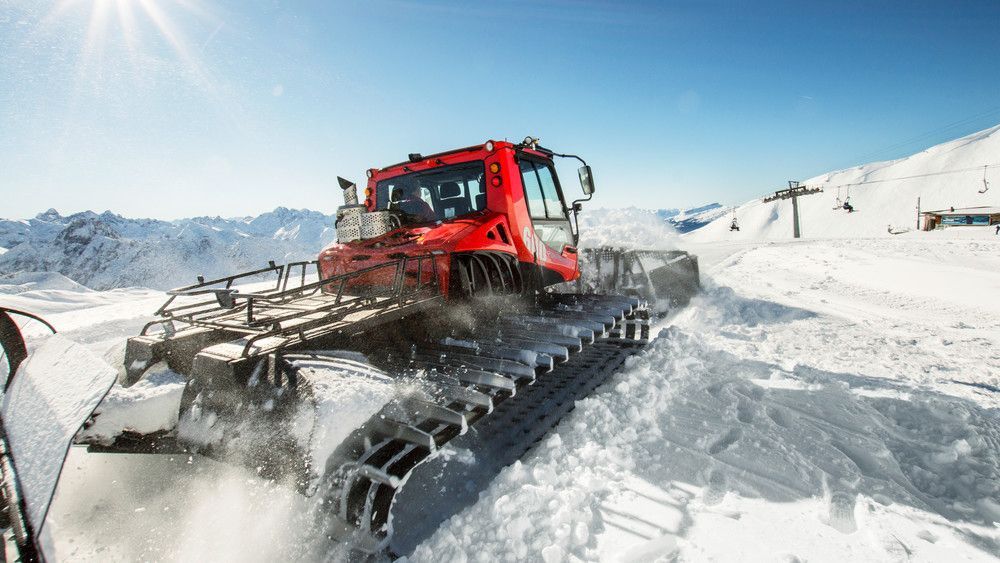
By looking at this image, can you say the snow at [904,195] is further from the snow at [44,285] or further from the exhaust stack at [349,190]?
the exhaust stack at [349,190]

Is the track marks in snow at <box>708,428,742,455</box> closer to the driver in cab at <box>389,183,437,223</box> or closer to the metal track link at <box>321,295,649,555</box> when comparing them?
the metal track link at <box>321,295,649,555</box>

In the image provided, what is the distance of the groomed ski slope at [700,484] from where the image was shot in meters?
2.32

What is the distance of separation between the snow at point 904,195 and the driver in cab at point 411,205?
70181mm

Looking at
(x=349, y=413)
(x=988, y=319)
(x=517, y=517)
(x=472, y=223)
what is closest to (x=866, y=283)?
(x=988, y=319)

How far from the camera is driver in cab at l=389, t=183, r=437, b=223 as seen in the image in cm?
482

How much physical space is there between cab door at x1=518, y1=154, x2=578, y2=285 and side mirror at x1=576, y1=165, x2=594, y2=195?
434mm

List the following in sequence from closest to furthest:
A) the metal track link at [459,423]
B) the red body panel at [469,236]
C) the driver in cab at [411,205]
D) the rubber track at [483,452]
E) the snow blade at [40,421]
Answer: the snow blade at [40,421], the metal track link at [459,423], the rubber track at [483,452], the red body panel at [469,236], the driver in cab at [411,205]

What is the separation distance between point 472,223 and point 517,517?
243cm

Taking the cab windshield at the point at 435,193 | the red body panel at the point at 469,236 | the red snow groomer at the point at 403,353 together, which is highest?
the cab windshield at the point at 435,193

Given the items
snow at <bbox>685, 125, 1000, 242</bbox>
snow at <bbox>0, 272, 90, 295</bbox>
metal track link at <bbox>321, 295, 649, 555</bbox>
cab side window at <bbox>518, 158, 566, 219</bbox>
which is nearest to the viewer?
metal track link at <bbox>321, 295, 649, 555</bbox>

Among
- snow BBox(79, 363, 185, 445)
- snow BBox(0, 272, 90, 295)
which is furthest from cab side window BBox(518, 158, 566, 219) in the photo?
snow BBox(0, 272, 90, 295)

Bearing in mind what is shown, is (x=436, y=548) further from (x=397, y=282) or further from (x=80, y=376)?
(x=80, y=376)

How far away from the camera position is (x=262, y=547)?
2291 mm

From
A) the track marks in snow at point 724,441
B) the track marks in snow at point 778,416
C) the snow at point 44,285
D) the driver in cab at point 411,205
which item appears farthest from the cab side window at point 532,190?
the snow at point 44,285
